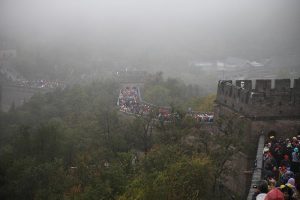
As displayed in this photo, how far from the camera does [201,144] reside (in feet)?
118

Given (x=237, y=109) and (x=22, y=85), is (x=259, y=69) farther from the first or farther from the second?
(x=237, y=109)

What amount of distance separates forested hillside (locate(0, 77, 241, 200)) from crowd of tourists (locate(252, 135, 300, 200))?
483 cm

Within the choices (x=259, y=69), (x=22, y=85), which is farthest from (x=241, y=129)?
(x=259, y=69)

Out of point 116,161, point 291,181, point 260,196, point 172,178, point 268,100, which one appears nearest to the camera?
point 260,196

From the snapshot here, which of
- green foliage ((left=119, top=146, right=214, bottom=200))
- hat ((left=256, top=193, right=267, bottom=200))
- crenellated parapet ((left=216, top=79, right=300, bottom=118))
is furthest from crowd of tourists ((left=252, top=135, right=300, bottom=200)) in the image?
crenellated parapet ((left=216, top=79, right=300, bottom=118))

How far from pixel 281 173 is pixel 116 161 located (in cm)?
2117

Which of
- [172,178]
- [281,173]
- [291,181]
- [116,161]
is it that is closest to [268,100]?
[172,178]

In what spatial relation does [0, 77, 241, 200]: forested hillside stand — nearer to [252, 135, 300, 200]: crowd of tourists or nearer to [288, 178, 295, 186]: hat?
[252, 135, 300, 200]: crowd of tourists

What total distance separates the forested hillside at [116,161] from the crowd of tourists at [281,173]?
4829 millimetres

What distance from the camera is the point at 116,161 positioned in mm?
39531

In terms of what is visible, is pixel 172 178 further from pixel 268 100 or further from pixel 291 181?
pixel 291 181

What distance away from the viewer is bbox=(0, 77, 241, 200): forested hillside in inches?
1141

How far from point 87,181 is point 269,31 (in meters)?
169

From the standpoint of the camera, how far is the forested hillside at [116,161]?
28980 mm
